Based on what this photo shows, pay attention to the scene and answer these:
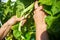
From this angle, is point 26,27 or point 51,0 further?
point 26,27

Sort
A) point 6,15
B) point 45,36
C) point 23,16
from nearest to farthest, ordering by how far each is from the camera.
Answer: point 45,36 → point 23,16 → point 6,15

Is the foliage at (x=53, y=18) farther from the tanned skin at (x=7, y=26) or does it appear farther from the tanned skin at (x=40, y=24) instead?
the tanned skin at (x=7, y=26)

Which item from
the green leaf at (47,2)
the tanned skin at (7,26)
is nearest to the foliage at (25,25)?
the tanned skin at (7,26)

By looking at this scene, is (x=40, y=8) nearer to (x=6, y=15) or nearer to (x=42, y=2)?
(x=42, y=2)

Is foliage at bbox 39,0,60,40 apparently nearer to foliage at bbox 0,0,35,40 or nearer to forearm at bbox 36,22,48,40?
forearm at bbox 36,22,48,40

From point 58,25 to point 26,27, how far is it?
0.85ft

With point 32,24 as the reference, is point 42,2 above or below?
above

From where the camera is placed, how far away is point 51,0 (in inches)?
31.9

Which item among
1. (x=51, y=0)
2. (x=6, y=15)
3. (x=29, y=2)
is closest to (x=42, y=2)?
(x=51, y=0)

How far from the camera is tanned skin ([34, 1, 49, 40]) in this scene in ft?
2.56

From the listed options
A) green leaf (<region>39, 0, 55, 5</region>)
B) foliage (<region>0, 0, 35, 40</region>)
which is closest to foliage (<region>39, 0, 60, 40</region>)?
green leaf (<region>39, 0, 55, 5</region>)

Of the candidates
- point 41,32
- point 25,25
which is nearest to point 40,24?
point 41,32

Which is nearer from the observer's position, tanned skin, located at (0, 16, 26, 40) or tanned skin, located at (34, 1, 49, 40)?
tanned skin, located at (34, 1, 49, 40)

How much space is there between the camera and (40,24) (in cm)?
82
